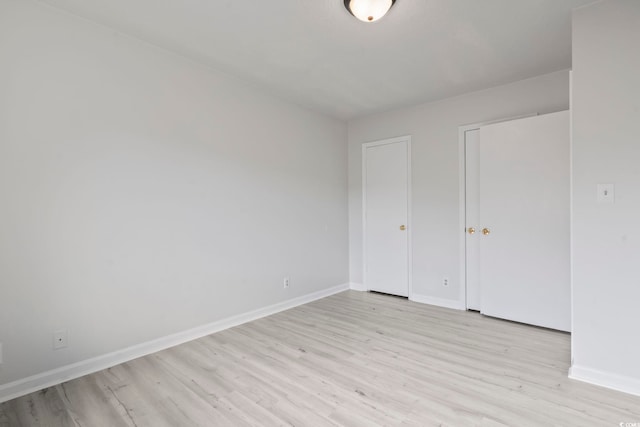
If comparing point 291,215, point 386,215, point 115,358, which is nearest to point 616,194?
point 386,215

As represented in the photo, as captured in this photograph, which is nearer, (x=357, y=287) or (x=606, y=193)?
(x=606, y=193)

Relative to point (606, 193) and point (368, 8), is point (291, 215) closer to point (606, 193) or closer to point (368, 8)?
point (368, 8)

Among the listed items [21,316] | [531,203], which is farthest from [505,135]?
[21,316]

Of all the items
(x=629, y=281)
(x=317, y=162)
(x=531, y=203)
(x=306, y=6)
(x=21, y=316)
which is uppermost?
(x=306, y=6)

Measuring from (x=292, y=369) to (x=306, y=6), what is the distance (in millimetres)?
2486

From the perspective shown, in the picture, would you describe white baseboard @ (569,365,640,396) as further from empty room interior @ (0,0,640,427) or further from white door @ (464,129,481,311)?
white door @ (464,129,481,311)

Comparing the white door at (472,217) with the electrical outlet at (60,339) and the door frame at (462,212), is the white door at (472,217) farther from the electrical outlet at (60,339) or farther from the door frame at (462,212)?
the electrical outlet at (60,339)

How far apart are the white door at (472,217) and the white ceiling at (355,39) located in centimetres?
63

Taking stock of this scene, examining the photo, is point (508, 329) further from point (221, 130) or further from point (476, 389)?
point (221, 130)

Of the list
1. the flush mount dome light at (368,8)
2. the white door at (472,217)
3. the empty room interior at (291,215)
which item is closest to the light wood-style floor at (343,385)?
the empty room interior at (291,215)

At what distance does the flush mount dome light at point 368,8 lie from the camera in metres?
1.92

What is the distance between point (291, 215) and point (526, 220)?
2.46 meters

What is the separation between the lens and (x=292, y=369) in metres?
2.27

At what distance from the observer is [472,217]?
3.54 m
